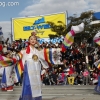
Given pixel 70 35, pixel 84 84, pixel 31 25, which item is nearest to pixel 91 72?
pixel 84 84

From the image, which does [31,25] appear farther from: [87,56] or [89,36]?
[87,56]

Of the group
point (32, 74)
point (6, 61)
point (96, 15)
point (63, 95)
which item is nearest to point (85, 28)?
point (96, 15)

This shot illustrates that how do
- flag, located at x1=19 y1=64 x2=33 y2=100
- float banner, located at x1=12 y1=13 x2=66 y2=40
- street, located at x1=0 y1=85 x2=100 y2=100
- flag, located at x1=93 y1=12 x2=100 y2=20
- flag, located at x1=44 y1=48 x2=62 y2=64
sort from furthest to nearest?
1. float banner, located at x1=12 y1=13 x2=66 y2=40
2. flag, located at x1=93 y1=12 x2=100 y2=20
3. street, located at x1=0 y1=85 x2=100 y2=100
4. flag, located at x1=44 y1=48 x2=62 y2=64
5. flag, located at x1=19 y1=64 x2=33 y2=100

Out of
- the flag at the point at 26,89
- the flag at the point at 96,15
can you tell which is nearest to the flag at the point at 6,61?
the flag at the point at 26,89

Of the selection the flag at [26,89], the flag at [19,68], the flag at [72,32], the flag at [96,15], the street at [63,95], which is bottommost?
the street at [63,95]

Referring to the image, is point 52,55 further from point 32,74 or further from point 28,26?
point 28,26

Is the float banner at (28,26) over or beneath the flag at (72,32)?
over

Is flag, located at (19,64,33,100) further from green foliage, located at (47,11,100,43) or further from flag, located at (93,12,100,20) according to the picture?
flag, located at (93,12,100,20)

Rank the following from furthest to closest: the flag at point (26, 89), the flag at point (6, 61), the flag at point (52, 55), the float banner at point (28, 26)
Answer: the float banner at point (28, 26)
the flag at point (6, 61)
the flag at point (52, 55)
the flag at point (26, 89)

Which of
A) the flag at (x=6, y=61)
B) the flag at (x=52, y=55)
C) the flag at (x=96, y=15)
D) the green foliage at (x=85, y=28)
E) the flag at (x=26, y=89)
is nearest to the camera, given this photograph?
the flag at (x=26, y=89)

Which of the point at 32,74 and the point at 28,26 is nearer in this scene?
the point at 32,74

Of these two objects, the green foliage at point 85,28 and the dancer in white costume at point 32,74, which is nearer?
the dancer in white costume at point 32,74

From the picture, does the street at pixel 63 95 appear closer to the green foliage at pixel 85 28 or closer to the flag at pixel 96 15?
the green foliage at pixel 85 28

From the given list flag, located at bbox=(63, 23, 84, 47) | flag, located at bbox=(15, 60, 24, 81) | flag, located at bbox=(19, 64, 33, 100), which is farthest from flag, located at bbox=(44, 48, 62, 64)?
flag, located at bbox=(19, 64, 33, 100)
